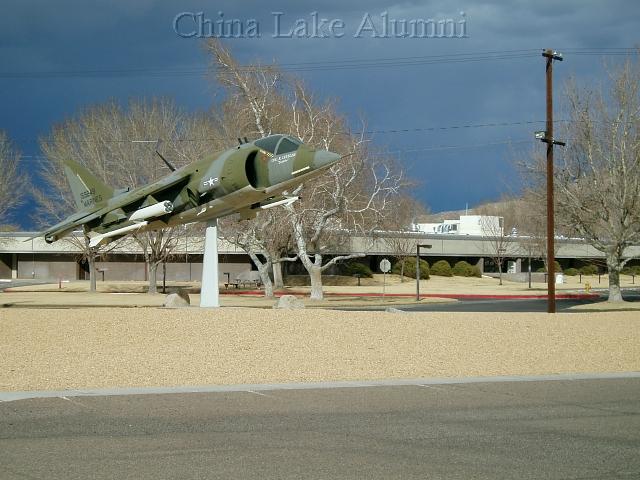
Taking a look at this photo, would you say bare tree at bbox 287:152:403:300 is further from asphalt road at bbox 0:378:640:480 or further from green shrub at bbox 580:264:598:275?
green shrub at bbox 580:264:598:275

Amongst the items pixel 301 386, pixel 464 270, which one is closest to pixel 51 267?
pixel 464 270

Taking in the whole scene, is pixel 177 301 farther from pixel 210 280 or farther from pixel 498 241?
pixel 498 241

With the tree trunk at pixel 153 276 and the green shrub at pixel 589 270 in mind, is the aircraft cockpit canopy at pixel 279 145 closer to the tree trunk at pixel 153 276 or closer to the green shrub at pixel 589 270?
the tree trunk at pixel 153 276

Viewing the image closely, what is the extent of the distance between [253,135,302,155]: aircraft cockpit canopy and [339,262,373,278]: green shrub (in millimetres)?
47588

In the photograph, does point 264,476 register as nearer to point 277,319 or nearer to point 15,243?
point 277,319

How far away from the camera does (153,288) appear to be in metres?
48.6

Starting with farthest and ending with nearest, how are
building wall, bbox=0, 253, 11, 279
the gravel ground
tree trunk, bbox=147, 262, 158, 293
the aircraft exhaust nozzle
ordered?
building wall, bbox=0, 253, 11, 279 → tree trunk, bbox=147, 262, 158, 293 → the aircraft exhaust nozzle → the gravel ground

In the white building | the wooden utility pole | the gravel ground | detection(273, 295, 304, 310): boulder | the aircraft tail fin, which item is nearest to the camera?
the gravel ground

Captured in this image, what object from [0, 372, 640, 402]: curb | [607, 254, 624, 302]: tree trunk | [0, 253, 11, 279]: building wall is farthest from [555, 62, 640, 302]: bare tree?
[0, 253, 11, 279]: building wall

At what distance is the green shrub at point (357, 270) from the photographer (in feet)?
227

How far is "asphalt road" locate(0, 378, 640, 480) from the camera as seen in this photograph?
777 cm

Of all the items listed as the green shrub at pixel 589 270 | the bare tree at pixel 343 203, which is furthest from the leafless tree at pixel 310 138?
the green shrub at pixel 589 270

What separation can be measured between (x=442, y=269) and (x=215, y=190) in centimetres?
→ 5417

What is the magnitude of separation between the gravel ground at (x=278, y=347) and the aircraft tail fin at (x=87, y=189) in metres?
6.81
